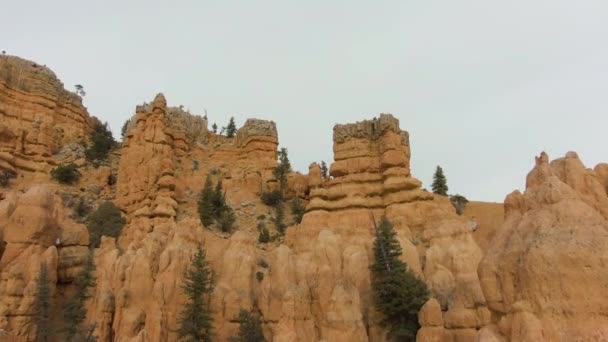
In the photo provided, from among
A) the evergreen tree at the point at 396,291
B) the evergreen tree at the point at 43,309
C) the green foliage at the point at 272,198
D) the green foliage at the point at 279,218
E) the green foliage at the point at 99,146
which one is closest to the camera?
the evergreen tree at the point at 396,291

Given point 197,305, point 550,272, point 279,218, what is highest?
point 279,218

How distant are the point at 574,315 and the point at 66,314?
25.9 m

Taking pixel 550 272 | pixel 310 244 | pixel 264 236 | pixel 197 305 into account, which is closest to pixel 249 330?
pixel 197 305

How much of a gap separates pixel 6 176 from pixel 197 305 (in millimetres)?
25372

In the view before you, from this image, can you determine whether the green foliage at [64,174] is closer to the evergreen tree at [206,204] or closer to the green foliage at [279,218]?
the evergreen tree at [206,204]

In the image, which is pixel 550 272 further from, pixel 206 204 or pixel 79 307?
pixel 206 204

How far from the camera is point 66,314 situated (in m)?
26.4

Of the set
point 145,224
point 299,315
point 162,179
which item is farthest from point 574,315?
point 162,179

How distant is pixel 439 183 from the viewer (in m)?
47.0

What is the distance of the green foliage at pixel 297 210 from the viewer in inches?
1620

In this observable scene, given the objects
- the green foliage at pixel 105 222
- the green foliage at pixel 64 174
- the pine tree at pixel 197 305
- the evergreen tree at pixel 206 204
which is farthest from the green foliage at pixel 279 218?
the green foliage at pixel 64 174

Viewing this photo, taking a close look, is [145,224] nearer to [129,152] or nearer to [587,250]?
[129,152]

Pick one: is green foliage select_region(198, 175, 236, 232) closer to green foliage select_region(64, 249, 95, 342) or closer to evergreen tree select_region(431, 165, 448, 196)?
green foliage select_region(64, 249, 95, 342)

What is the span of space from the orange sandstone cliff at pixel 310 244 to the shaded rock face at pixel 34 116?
19cm
